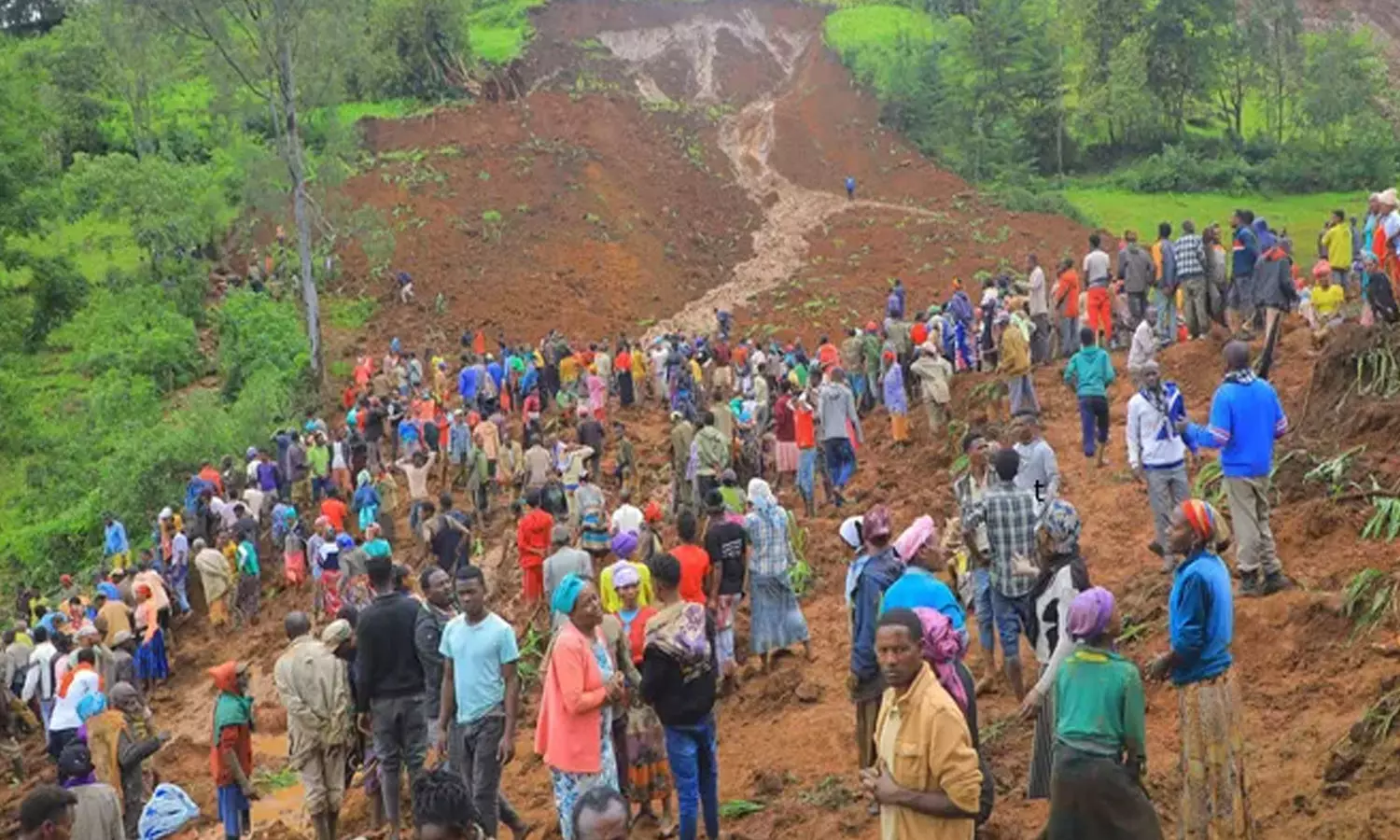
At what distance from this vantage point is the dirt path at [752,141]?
35688 millimetres

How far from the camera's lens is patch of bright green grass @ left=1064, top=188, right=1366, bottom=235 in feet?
139

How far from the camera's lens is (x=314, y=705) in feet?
26.1

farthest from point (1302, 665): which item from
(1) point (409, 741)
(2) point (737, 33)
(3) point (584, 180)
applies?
(2) point (737, 33)

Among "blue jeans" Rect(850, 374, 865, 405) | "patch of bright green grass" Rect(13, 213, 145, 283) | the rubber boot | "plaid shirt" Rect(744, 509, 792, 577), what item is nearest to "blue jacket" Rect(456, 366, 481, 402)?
"blue jeans" Rect(850, 374, 865, 405)

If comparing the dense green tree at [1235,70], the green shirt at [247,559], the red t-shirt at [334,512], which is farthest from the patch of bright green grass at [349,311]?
the dense green tree at [1235,70]

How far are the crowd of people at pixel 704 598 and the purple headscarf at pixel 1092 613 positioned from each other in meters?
0.02

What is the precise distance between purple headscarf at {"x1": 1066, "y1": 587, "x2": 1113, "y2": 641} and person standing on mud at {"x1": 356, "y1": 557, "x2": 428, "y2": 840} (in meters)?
4.04

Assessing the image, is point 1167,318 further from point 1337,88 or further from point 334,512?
point 1337,88

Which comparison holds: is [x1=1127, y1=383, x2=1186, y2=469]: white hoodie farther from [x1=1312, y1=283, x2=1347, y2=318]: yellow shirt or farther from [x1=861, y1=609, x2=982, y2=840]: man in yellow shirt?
[x1=1312, y1=283, x2=1347, y2=318]: yellow shirt

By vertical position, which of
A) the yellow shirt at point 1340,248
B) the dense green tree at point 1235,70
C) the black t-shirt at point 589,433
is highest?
the dense green tree at point 1235,70

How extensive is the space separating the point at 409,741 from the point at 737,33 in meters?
52.3

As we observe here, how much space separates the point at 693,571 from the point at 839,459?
6617 mm

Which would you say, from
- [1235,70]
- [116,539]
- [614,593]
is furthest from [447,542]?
[1235,70]

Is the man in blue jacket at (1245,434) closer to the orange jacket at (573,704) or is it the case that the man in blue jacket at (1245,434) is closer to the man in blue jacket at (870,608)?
the man in blue jacket at (870,608)
